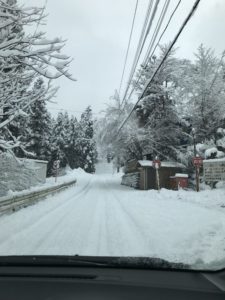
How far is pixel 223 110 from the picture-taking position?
155 feet

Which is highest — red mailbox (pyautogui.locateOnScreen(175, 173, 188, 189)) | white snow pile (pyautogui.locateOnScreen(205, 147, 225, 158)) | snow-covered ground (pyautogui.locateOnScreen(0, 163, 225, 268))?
white snow pile (pyautogui.locateOnScreen(205, 147, 225, 158))

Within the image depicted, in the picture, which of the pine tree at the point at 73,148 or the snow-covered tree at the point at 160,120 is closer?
the snow-covered tree at the point at 160,120

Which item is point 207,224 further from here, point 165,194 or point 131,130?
point 131,130

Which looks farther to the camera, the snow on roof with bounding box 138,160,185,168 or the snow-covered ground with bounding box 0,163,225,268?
the snow on roof with bounding box 138,160,185,168

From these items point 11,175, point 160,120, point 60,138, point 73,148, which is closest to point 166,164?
point 160,120

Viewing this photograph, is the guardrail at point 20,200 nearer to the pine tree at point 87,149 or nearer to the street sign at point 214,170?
the street sign at point 214,170

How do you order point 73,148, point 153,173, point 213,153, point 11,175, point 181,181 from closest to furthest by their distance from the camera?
1. point 11,175
2. point 181,181
3. point 213,153
4. point 153,173
5. point 73,148

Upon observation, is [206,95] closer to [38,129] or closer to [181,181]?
[181,181]

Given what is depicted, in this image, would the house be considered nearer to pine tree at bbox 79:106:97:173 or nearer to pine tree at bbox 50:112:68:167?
pine tree at bbox 50:112:68:167

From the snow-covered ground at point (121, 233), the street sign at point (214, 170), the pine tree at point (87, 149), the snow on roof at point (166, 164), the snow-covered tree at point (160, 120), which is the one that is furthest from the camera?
the pine tree at point (87, 149)

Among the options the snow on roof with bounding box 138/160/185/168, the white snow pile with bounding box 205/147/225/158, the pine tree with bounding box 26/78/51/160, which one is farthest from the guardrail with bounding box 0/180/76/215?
the pine tree with bounding box 26/78/51/160

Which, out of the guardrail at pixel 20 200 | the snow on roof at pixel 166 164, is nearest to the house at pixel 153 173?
the snow on roof at pixel 166 164

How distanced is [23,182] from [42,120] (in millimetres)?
40050

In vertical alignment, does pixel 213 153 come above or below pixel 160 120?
below
